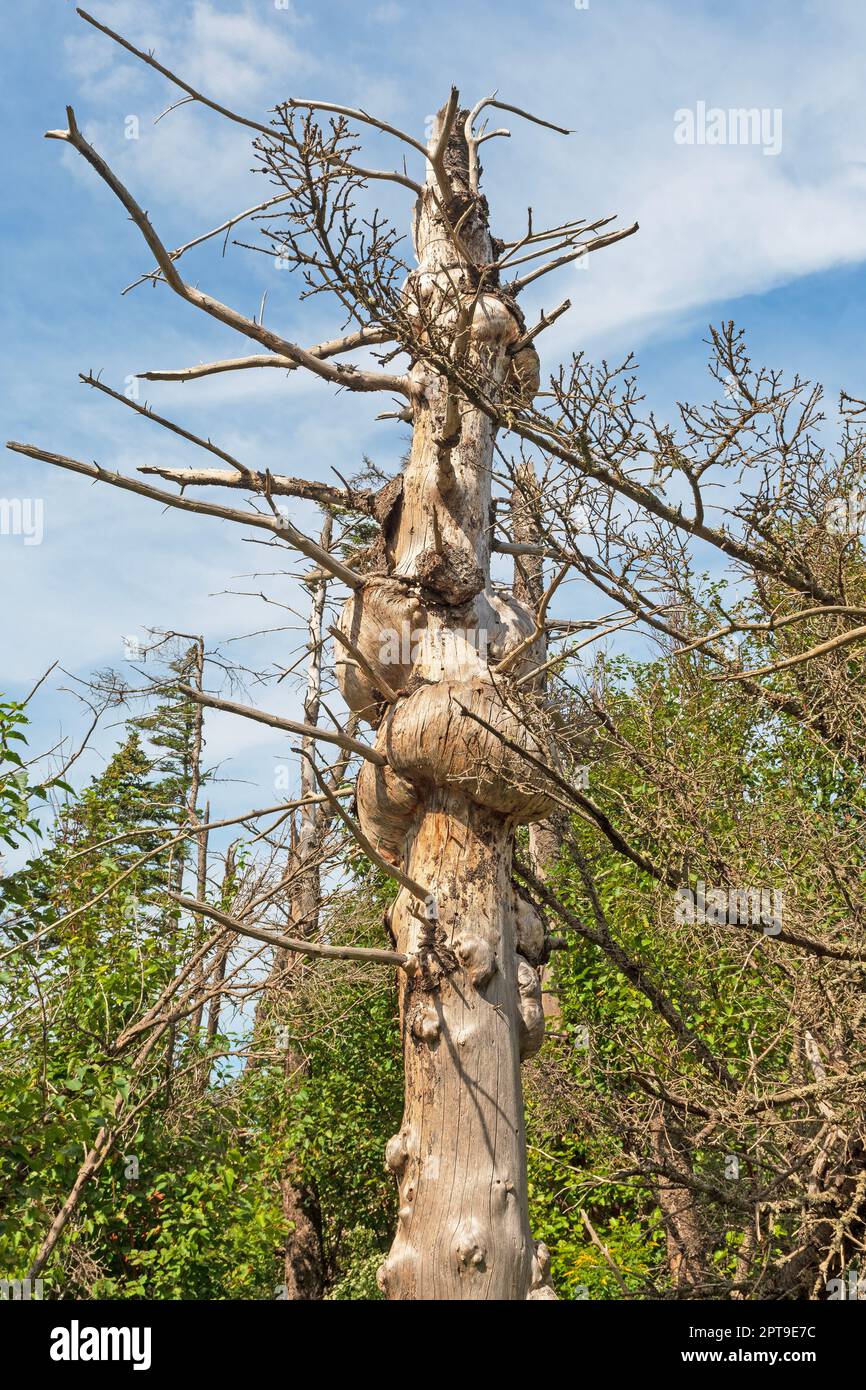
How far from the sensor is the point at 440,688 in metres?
4.34

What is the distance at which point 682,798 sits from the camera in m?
4.94

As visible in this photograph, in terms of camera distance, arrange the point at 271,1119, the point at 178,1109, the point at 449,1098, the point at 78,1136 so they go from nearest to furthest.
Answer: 1. the point at 449,1098
2. the point at 78,1136
3. the point at 178,1109
4. the point at 271,1119

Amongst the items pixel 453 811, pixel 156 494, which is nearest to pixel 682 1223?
pixel 453 811

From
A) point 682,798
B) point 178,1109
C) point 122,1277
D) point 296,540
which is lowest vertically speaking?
point 122,1277

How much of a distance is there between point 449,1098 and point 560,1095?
7.40 ft

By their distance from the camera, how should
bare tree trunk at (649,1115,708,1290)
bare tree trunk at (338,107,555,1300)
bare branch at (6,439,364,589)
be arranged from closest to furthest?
bare tree trunk at (338,107,555,1300)
bare branch at (6,439,364,589)
bare tree trunk at (649,1115,708,1290)

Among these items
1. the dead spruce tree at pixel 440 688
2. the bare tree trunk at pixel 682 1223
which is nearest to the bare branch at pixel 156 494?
the dead spruce tree at pixel 440 688

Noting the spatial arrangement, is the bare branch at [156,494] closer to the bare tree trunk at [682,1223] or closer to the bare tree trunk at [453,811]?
the bare tree trunk at [453,811]

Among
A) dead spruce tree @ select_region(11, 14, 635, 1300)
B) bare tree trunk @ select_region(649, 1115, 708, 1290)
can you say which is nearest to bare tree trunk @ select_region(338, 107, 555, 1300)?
dead spruce tree @ select_region(11, 14, 635, 1300)

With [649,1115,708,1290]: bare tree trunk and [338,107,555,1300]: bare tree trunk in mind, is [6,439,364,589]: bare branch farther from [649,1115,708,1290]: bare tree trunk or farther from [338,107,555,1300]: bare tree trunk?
[649,1115,708,1290]: bare tree trunk

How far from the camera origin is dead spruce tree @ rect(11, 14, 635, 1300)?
377 cm

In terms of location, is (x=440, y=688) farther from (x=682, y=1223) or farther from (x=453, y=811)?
(x=682, y=1223)

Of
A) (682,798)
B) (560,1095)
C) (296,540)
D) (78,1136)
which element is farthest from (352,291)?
(560,1095)
